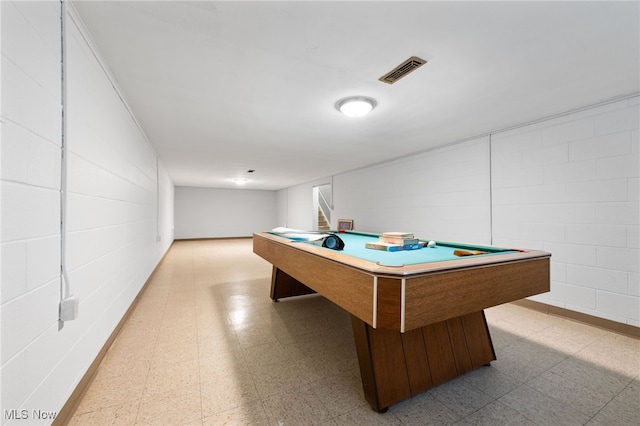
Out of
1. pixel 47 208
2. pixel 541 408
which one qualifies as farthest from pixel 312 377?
pixel 47 208

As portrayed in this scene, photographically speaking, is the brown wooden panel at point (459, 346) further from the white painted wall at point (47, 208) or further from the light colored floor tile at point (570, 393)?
the white painted wall at point (47, 208)

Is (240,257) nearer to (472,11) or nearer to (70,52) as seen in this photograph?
(70,52)

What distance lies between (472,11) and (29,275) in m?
2.48

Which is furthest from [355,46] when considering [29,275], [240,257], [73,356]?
[240,257]

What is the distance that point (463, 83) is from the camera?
7.14 feet

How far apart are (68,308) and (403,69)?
8.49 feet

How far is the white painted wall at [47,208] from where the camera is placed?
97 centimetres

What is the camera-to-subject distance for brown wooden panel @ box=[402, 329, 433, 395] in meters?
1.55

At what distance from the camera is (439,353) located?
1.69 meters

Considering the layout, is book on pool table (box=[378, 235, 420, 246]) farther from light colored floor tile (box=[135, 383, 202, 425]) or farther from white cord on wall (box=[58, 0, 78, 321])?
white cord on wall (box=[58, 0, 78, 321])

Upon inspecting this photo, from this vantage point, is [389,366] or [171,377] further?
[171,377]

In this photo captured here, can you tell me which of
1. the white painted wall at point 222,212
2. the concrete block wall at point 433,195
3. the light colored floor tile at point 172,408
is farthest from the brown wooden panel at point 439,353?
the white painted wall at point 222,212

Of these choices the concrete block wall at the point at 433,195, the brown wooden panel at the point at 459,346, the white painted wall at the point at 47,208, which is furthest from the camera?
the concrete block wall at the point at 433,195

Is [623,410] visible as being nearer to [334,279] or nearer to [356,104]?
[334,279]
